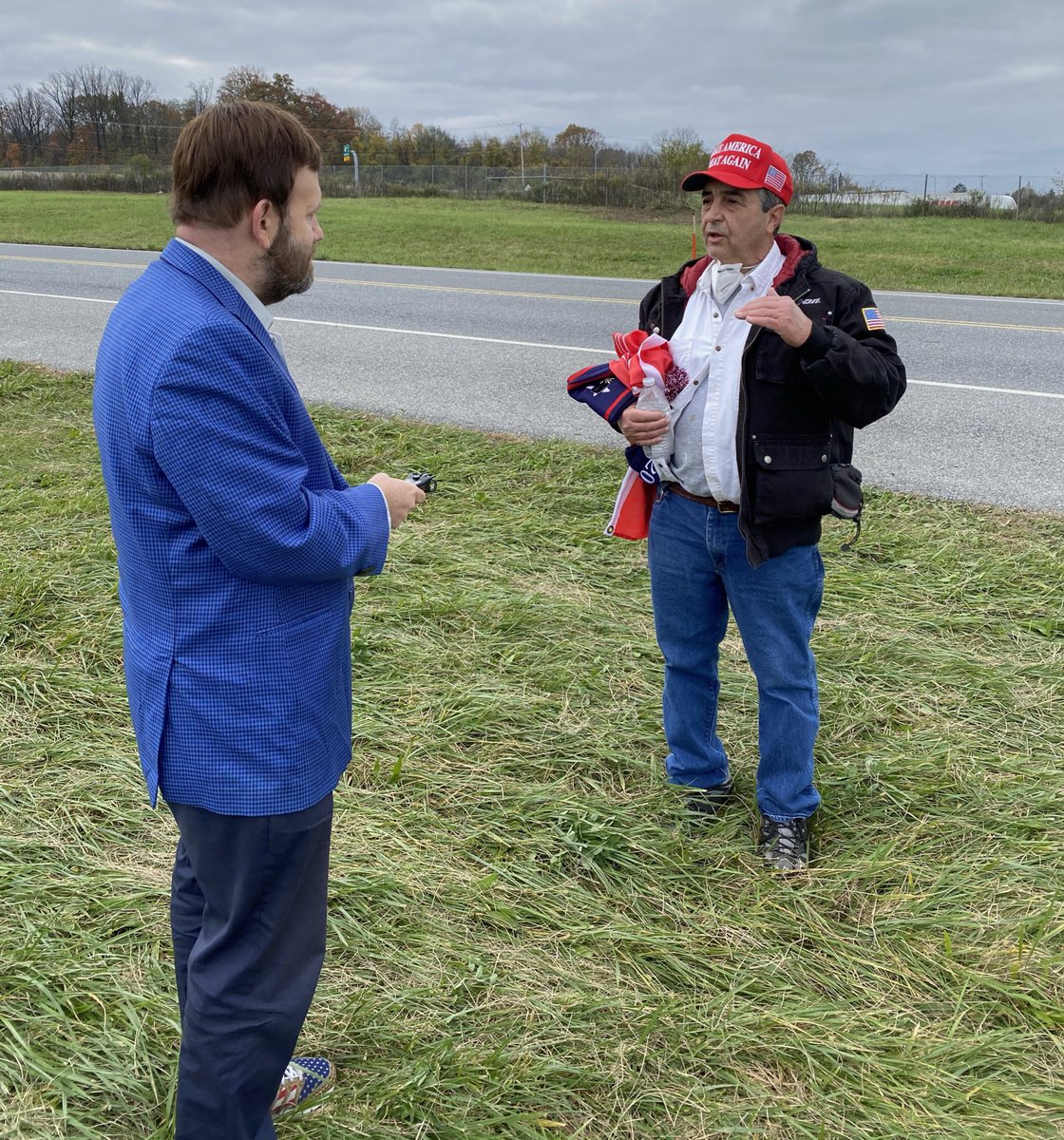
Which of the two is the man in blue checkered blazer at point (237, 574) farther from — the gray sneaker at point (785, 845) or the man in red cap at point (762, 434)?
the gray sneaker at point (785, 845)

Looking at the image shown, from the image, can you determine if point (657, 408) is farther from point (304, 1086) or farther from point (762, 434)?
point (304, 1086)

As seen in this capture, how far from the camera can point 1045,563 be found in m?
5.05

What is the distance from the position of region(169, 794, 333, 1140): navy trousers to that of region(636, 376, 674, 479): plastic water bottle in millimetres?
1509

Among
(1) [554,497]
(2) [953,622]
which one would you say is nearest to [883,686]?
(2) [953,622]

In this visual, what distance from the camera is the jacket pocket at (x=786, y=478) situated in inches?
113

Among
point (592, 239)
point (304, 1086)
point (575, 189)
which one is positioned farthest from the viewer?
point (575, 189)

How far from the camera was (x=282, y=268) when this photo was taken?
6.04 feet

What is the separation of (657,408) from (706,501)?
309mm

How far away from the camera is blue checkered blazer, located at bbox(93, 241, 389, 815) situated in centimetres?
168

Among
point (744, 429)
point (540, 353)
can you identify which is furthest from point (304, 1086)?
point (540, 353)

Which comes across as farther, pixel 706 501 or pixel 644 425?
pixel 706 501

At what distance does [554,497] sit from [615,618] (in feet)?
4.93

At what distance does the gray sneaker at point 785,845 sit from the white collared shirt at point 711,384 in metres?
1.01

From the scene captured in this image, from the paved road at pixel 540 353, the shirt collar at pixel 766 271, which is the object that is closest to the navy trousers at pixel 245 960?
the shirt collar at pixel 766 271
